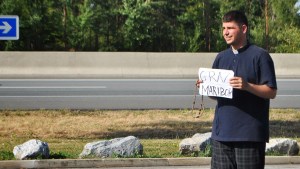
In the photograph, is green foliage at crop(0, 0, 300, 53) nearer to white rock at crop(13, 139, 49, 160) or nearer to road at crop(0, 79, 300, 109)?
road at crop(0, 79, 300, 109)

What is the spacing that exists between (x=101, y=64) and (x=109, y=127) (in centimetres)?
1158

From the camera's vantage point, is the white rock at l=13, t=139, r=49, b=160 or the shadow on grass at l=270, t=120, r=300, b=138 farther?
the shadow on grass at l=270, t=120, r=300, b=138

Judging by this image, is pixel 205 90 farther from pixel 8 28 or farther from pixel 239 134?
pixel 8 28

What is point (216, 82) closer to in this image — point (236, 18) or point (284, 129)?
point (236, 18)

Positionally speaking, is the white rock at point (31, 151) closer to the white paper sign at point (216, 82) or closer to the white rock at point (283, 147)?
the white rock at point (283, 147)

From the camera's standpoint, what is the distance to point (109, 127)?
1148 cm

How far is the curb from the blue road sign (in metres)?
1.97

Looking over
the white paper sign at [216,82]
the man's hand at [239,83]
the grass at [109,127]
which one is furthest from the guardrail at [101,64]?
the man's hand at [239,83]

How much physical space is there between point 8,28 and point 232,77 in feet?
17.9

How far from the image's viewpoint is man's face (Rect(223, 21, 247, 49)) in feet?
13.2

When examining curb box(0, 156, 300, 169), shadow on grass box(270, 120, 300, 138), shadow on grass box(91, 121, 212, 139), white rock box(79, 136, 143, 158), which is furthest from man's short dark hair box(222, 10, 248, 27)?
shadow on grass box(270, 120, 300, 138)

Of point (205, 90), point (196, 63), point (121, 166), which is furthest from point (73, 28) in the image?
point (205, 90)

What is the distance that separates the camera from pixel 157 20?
109 ft

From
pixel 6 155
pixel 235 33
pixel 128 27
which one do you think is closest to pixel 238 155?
pixel 235 33
